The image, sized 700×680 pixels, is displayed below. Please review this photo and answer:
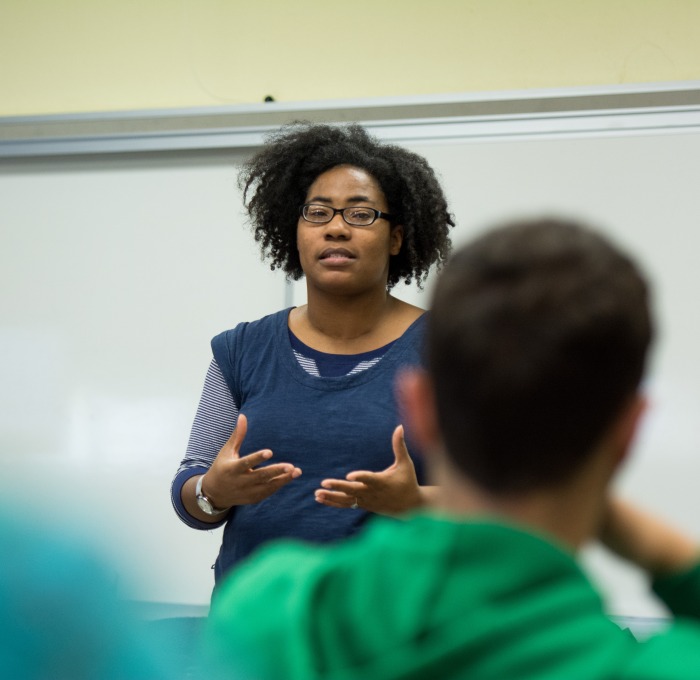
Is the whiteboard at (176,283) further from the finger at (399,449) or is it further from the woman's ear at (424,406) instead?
the woman's ear at (424,406)

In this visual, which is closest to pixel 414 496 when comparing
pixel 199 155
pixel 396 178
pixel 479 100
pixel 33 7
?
pixel 396 178

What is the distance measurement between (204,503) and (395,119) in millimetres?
1553

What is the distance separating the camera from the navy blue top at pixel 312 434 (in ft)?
4.71

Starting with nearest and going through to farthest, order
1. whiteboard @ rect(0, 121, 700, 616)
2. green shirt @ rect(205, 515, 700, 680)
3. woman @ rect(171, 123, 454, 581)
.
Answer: green shirt @ rect(205, 515, 700, 680)
woman @ rect(171, 123, 454, 581)
whiteboard @ rect(0, 121, 700, 616)

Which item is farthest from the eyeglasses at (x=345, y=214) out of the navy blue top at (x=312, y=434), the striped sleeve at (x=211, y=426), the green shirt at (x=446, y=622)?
the green shirt at (x=446, y=622)

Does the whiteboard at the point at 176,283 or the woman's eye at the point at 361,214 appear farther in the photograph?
the whiteboard at the point at 176,283

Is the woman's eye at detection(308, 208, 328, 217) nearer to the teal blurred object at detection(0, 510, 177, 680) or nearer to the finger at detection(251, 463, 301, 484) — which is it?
the finger at detection(251, 463, 301, 484)

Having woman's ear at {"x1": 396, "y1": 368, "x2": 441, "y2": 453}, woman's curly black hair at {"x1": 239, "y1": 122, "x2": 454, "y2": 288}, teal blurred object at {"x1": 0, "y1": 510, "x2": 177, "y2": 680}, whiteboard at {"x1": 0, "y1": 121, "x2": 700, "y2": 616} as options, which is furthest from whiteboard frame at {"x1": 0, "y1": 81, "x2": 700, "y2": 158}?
teal blurred object at {"x1": 0, "y1": 510, "x2": 177, "y2": 680}

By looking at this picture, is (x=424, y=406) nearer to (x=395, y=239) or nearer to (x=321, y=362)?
(x=321, y=362)

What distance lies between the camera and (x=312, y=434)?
1460 mm

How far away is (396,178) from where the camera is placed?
1710mm

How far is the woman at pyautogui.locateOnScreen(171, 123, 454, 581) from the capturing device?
143 cm

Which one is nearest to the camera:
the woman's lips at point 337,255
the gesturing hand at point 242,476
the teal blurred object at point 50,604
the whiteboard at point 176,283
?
the teal blurred object at point 50,604

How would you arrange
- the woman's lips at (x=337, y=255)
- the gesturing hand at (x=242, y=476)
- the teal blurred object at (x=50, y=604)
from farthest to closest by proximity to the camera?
the woman's lips at (x=337, y=255) < the gesturing hand at (x=242, y=476) < the teal blurred object at (x=50, y=604)
